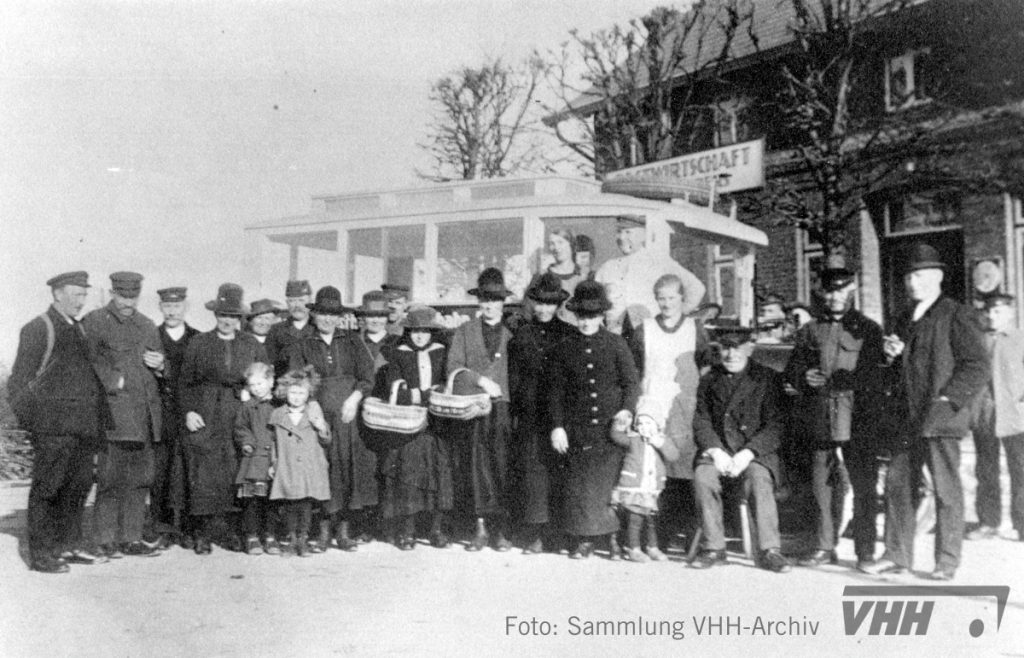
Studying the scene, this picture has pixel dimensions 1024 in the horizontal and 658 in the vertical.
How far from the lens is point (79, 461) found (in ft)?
13.4

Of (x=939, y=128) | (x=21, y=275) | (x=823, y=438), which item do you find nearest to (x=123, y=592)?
(x=21, y=275)

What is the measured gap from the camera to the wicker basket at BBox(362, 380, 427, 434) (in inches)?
167

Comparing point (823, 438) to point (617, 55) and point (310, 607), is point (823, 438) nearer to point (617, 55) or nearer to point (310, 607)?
point (310, 607)

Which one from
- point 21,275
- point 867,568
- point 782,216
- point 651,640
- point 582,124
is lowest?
point 651,640

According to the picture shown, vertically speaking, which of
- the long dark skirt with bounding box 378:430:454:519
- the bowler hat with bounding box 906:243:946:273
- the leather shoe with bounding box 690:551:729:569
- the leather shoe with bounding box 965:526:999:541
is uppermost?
the bowler hat with bounding box 906:243:946:273

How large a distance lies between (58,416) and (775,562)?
357 cm

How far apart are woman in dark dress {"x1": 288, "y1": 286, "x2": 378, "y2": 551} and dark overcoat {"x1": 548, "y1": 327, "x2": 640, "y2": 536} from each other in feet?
3.73

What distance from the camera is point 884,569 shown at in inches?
137

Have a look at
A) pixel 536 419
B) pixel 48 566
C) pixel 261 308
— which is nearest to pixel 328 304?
pixel 261 308

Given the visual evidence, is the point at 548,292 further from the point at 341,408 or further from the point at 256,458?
the point at 256,458

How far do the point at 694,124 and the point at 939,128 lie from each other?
12.4 feet

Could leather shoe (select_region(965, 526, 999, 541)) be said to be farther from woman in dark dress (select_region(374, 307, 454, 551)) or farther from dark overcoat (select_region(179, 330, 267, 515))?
dark overcoat (select_region(179, 330, 267, 515))

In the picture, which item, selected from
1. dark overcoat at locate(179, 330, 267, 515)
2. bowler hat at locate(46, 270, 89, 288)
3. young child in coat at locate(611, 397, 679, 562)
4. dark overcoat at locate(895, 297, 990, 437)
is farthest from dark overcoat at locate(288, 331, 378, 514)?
dark overcoat at locate(895, 297, 990, 437)

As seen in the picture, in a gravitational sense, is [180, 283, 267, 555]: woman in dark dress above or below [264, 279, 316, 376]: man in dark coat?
below
